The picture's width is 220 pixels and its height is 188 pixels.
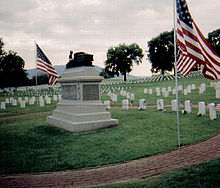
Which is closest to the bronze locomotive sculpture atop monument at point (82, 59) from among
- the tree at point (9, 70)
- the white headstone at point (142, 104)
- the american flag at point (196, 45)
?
the american flag at point (196, 45)

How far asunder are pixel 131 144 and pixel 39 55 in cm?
869

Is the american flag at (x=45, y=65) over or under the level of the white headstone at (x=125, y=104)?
over

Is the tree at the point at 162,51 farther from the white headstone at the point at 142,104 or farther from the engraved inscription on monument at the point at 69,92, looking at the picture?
the engraved inscription on monument at the point at 69,92

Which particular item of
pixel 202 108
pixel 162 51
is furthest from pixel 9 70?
pixel 202 108

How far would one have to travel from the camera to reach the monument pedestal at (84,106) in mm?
8906

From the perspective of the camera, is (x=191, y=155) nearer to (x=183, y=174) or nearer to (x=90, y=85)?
(x=183, y=174)

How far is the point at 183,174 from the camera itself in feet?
13.0

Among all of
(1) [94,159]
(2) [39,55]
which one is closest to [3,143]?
(1) [94,159]

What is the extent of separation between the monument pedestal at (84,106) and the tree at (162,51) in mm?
49550

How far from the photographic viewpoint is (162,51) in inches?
2228

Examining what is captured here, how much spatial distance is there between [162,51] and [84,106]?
2023 inches

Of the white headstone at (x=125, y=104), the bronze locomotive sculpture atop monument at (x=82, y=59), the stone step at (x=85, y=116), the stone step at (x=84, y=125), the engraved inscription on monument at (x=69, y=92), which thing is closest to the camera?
the stone step at (x=84, y=125)

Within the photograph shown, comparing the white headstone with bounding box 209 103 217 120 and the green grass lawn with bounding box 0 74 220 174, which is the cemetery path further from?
the white headstone with bounding box 209 103 217 120

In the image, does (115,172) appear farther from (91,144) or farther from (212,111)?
(212,111)
